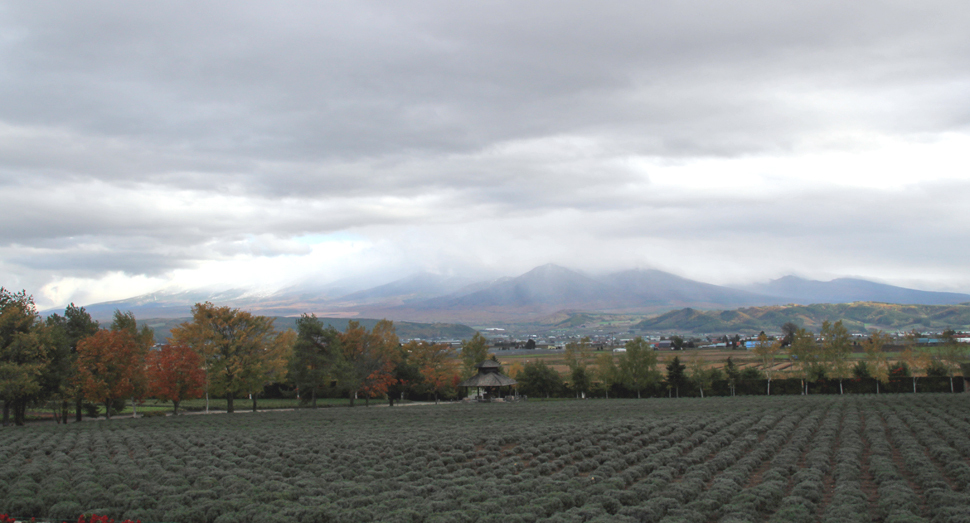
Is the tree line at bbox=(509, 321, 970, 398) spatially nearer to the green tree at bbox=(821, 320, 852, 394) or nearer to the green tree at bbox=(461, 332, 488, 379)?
the green tree at bbox=(821, 320, 852, 394)

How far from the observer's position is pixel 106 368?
1721 inches

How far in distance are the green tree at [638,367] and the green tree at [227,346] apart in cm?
4057

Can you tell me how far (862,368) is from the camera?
2569 inches

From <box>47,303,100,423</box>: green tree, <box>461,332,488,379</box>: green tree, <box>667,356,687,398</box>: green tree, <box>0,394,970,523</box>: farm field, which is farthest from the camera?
<box>461,332,488,379</box>: green tree

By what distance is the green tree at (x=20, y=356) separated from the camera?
37.9 metres

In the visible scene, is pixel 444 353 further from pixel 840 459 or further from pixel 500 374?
pixel 840 459

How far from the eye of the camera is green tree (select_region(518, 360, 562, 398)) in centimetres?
6994

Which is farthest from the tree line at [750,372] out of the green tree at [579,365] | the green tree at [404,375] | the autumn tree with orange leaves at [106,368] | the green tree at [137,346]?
the autumn tree with orange leaves at [106,368]

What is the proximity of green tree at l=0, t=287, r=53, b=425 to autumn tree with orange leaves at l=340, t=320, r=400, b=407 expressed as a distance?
24247mm

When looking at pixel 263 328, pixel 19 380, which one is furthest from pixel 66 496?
pixel 263 328

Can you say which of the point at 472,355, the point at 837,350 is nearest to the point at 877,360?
the point at 837,350

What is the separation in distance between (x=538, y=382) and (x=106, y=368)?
45.2 m

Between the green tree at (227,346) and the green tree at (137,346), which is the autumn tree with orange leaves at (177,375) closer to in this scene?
the green tree at (137,346)

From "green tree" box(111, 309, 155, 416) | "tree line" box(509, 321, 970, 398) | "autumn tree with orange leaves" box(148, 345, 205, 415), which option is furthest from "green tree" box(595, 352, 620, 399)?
"green tree" box(111, 309, 155, 416)
